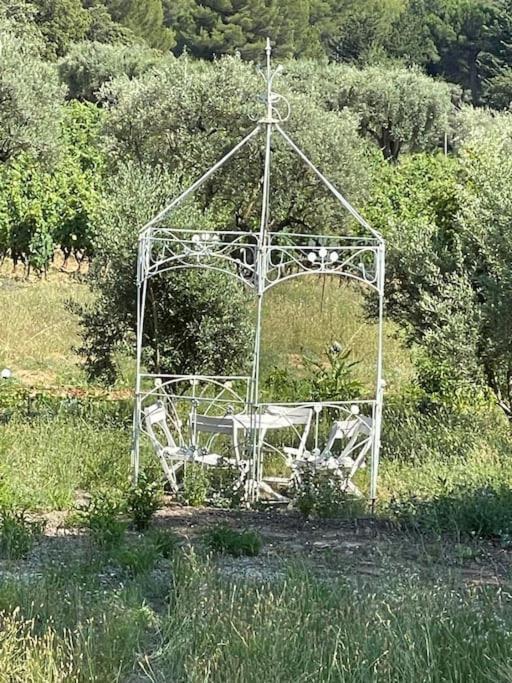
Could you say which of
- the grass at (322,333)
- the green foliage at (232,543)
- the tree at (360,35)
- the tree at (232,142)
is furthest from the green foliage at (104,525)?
the tree at (360,35)

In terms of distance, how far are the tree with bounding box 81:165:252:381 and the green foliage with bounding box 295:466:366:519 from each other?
2.98 metres

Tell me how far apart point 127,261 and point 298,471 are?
3.32 metres

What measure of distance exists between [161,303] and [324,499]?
3721mm

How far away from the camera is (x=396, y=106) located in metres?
32.2

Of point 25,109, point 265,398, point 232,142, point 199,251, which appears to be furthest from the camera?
point 25,109

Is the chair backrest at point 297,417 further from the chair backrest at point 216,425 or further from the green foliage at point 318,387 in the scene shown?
the green foliage at point 318,387

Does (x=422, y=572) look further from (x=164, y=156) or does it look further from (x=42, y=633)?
(x=164, y=156)

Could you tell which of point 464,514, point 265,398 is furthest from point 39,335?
point 464,514

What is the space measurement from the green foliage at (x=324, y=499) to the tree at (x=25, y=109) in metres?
14.8

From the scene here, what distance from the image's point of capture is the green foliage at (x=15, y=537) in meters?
5.05

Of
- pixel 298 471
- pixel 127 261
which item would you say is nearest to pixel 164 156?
pixel 127 261

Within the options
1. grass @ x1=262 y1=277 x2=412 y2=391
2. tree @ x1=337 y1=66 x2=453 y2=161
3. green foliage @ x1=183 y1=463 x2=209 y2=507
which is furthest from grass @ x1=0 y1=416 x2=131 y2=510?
tree @ x1=337 y1=66 x2=453 y2=161

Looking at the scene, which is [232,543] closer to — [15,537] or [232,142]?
[15,537]

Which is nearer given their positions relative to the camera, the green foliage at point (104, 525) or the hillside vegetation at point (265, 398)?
the hillside vegetation at point (265, 398)
